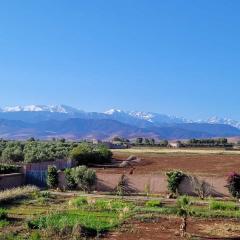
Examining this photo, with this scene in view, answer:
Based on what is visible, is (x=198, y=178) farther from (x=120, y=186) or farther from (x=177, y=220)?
(x=177, y=220)

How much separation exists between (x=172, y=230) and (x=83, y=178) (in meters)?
16.5

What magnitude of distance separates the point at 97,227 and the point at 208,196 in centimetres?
1601

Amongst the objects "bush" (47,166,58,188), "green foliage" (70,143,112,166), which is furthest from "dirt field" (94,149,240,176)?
"bush" (47,166,58,188)

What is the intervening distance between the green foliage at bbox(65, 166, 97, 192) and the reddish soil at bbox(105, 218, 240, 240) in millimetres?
12973

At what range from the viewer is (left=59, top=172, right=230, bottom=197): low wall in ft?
138

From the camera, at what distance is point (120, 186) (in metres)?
44.0

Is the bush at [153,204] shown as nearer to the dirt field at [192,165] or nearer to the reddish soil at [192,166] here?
the dirt field at [192,165]

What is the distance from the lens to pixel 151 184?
43.9 meters

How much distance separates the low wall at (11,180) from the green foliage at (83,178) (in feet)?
14.4

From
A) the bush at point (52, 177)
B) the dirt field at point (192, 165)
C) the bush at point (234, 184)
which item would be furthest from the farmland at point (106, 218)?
the dirt field at point (192, 165)

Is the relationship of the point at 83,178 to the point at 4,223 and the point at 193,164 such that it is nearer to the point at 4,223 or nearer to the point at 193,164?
the point at 4,223

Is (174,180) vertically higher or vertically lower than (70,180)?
higher

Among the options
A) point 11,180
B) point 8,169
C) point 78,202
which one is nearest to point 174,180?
point 78,202

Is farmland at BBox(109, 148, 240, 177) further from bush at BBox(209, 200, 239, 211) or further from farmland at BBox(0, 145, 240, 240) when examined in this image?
bush at BBox(209, 200, 239, 211)
